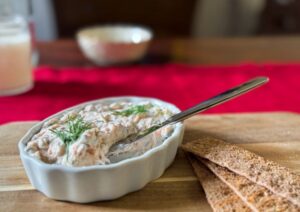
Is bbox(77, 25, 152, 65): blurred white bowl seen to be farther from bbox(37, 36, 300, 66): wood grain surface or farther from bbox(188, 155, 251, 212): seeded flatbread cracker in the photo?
bbox(188, 155, 251, 212): seeded flatbread cracker


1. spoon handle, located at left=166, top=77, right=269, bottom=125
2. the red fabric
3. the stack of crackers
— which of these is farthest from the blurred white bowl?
the stack of crackers

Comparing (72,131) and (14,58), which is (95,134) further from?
(14,58)

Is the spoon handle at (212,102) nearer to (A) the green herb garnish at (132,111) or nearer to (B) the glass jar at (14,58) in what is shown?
(A) the green herb garnish at (132,111)

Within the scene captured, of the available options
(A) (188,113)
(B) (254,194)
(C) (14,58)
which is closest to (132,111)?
(A) (188,113)

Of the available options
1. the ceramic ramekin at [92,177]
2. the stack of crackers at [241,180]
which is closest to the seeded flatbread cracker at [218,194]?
the stack of crackers at [241,180]

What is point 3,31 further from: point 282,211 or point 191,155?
point 282,211

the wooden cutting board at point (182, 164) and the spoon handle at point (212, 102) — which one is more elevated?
the spoon handle at point (212, 102)
